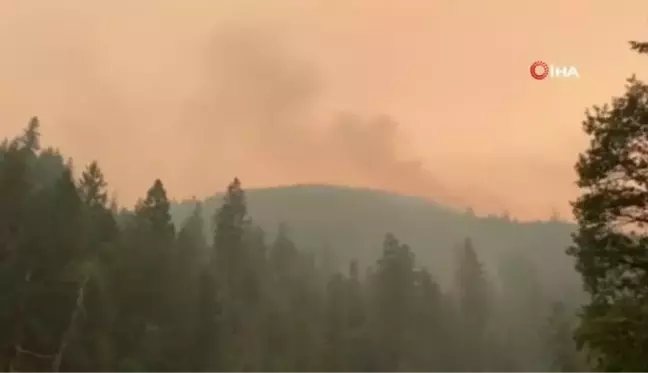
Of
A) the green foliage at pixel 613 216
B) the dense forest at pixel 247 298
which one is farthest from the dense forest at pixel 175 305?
the green foliage at pixel 613 216

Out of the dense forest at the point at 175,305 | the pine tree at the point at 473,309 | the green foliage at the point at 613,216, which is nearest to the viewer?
the green foliage at the point at 613,216

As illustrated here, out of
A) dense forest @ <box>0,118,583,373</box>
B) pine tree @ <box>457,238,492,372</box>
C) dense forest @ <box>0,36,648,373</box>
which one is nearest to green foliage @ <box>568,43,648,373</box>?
dense forest @ <box>0,36,648,373</box>

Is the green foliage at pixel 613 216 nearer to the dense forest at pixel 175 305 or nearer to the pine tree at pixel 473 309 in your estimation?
the dense forest at pixel 175 305

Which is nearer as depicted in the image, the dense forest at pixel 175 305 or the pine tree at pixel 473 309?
the dense forest at pixel 175 305

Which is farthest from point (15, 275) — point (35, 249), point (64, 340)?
point (64, 340)

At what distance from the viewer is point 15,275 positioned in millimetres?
47188

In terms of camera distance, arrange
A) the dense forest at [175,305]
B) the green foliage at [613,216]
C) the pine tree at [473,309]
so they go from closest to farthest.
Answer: the green foliage at [613,216], the dense forest at [175,305], the pine tree at [473,309]

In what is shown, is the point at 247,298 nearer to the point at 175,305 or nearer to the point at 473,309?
the point at 175,305

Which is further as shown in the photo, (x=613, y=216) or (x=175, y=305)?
(x=175, y=305)

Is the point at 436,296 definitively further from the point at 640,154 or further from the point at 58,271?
the point at 640,154

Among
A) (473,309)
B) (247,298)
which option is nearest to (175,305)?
(247,298)

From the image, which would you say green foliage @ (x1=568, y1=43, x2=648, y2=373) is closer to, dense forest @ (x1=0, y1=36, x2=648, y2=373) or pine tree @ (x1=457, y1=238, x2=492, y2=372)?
dense forest @ (x1=0, y1=36, x2=648, y2=373)

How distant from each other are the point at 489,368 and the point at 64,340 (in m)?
76.7

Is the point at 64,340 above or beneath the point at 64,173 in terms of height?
beneath
